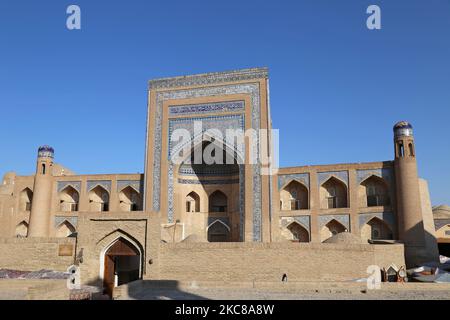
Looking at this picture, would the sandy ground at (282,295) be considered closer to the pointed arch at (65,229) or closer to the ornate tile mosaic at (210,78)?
the ornate tile mosaic at (210,78)

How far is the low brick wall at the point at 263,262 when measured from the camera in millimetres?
12383

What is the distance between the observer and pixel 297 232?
20266 mm

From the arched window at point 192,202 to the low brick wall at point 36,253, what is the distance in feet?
28.2

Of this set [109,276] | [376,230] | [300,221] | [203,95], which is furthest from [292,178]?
[109,276]

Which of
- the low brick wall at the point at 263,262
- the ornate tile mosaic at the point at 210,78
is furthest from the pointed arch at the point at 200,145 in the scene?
the low brick wall at the point at 263,262

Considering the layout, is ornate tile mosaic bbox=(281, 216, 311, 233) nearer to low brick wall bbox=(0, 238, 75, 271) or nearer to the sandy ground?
the sandy ground

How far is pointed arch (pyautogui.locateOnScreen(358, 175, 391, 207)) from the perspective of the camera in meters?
19.0

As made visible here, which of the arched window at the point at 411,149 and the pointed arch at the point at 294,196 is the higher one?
the arched window at the point at 411,149

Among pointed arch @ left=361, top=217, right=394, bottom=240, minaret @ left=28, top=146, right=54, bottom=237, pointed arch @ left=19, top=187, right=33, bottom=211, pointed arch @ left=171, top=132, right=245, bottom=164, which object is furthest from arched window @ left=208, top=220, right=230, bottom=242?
pointed arch @ left=19, top=187, right=33, bottom=211

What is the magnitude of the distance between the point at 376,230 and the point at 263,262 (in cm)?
854

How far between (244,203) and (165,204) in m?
3.67

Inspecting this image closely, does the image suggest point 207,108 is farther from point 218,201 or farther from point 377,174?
point 377,174

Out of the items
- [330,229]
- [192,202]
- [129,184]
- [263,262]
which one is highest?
[129,184]
